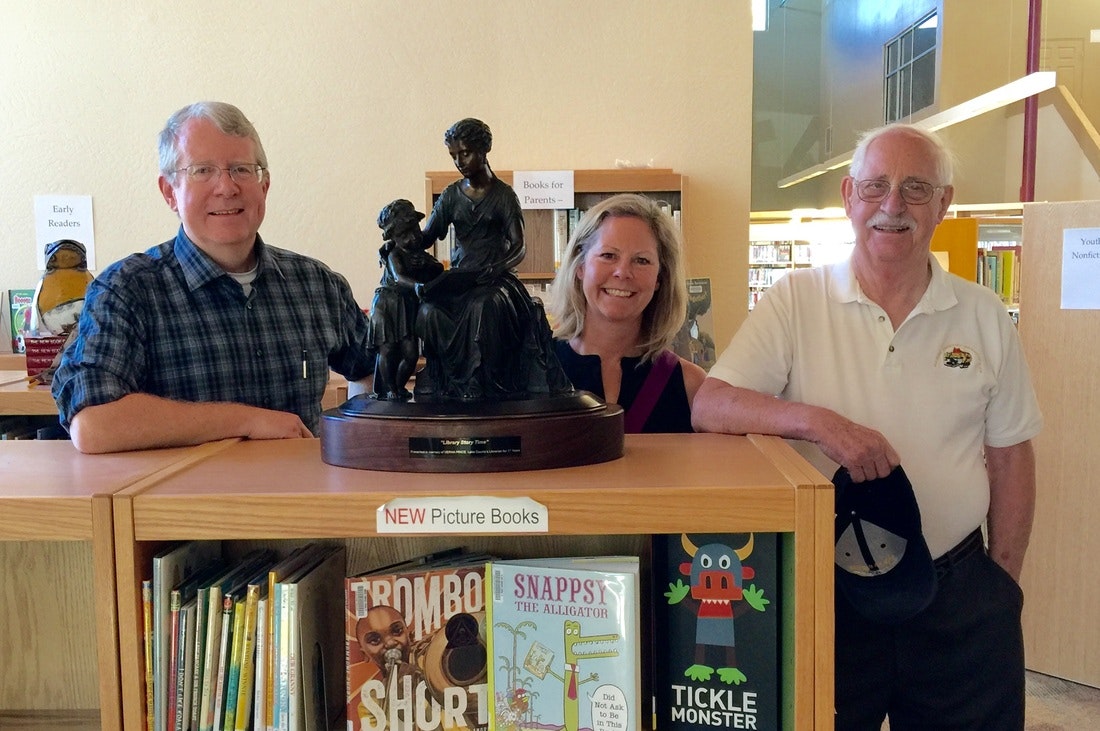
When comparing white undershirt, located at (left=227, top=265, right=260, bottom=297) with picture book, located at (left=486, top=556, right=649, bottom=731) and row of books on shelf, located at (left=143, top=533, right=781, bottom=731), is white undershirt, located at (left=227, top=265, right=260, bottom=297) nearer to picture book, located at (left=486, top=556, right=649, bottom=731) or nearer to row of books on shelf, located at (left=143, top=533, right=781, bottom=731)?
row of books on shelf, located at (left=143, top=533, right=781, bottom=731)

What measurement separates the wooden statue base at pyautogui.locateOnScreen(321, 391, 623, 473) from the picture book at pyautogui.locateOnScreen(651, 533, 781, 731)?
0.51 ft

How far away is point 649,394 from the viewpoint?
6.10 feet

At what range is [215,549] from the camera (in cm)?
116

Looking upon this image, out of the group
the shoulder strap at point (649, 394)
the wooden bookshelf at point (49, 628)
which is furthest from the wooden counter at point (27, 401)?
the wooden bookshelf at point (49, 628)

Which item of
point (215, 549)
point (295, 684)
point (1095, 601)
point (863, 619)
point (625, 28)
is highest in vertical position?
point (625, 28)

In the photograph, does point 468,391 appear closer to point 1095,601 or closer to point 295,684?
point 295,684

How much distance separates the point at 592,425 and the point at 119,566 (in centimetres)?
54

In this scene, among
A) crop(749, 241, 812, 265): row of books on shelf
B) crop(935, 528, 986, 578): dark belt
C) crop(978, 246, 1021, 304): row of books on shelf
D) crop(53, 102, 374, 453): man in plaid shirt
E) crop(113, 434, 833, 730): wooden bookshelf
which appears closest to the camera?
crop(113, 434, 833, 730): wooden bookshelf

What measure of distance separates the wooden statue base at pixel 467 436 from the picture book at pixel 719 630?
0.51ft

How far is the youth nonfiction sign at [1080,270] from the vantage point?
2.91 meters

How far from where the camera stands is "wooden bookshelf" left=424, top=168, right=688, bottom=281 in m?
3.80

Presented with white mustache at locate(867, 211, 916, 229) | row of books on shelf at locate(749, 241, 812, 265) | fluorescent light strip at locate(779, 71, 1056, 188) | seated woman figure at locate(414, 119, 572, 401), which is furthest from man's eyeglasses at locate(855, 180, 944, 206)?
row of books on shelf at locate(749, 241, 812, 265)

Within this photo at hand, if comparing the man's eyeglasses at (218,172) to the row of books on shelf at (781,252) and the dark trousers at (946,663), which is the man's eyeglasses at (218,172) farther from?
the row of books on shelf at (781,252)

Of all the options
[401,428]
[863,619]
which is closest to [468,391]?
[401,428]
